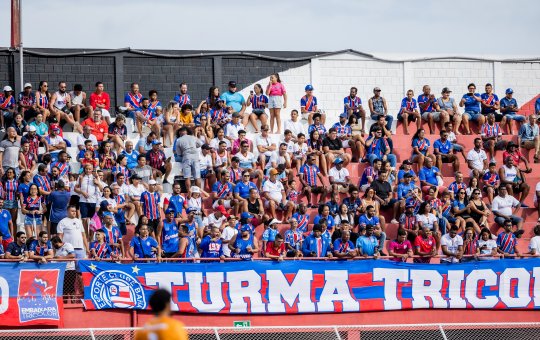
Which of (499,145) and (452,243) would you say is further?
(499,145)

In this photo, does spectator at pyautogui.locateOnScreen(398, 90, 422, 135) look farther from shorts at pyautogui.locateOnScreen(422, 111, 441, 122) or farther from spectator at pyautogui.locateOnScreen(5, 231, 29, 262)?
spectator at pyautogui.locateOnScreen(5, 231, 29, 262)

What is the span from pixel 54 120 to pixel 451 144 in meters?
8.51

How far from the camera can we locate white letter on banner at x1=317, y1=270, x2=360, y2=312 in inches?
776

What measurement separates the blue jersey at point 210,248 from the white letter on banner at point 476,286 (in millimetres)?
4480

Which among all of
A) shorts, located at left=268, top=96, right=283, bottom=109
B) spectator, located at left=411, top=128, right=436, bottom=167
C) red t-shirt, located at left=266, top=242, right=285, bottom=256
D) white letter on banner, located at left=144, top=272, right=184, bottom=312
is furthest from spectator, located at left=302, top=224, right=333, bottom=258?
shorts, located at left=268, top=96, right=283, bottom=109

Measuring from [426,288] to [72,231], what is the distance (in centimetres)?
627

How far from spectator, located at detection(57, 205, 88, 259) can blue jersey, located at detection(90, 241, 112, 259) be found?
0.71 feet

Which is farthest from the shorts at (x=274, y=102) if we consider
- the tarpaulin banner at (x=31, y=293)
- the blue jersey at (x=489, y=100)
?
the tarpaulin banner at (x=31, y=293)

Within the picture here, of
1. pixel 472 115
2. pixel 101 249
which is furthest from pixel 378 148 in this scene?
pixel 101 249

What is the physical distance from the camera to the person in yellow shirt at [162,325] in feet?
29.4

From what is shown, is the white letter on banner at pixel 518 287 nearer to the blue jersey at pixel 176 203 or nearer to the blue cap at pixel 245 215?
the blue cap at pixel 245 215

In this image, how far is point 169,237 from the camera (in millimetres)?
19938

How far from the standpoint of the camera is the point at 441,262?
2064 cm

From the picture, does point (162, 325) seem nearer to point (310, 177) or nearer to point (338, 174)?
point (310, 177)
